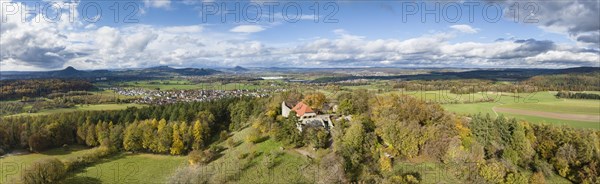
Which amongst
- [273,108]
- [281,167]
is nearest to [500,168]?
[281,167]

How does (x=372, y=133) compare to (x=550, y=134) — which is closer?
(x=372, y=133)

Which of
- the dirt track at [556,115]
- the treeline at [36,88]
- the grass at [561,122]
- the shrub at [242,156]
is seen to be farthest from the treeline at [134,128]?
the dirt track at [556,115]

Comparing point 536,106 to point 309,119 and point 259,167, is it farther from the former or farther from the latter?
point 259,167

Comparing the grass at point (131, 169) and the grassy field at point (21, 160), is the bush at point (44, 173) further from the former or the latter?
the grassy field at point (21, 160)

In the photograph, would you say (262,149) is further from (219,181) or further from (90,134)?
(90,134)

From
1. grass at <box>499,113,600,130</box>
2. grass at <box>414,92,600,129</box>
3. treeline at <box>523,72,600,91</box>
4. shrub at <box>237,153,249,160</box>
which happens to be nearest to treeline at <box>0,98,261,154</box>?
shrub at <box>237,153,249,160</box>
